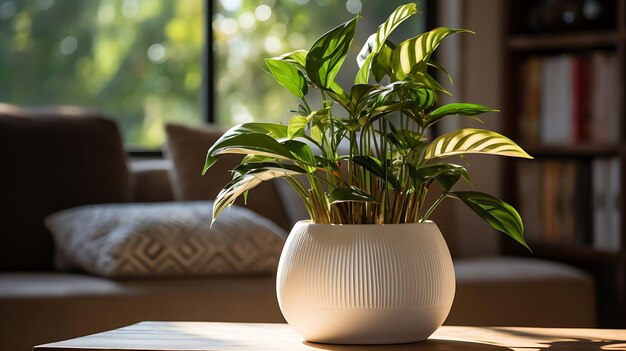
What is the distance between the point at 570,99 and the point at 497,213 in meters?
1.78

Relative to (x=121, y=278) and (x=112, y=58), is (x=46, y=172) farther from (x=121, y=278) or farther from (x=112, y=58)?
(x=112, y=58)

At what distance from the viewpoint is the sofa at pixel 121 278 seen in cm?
224

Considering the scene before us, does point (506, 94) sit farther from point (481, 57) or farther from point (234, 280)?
point (234, 280)

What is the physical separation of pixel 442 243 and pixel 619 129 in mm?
1653

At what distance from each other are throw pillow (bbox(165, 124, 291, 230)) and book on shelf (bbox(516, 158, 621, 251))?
866 millimetres

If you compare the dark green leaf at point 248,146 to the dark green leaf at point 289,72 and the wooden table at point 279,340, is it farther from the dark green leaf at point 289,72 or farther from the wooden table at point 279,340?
the wooden table at point 279,340

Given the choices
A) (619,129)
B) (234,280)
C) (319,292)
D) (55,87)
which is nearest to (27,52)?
(55,87)

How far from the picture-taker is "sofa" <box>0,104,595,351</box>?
2.24m

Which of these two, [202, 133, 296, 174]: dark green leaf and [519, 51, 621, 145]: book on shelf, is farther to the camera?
[519, 51, 621, 145]: book on shelf

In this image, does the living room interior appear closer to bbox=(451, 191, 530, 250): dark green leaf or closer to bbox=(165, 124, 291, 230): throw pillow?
bbox=(165, 124, 291, 230): throw pillow

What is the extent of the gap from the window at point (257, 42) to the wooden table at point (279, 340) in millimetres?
1742

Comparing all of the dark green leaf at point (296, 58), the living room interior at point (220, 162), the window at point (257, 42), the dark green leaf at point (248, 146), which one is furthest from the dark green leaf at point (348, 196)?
the window at point (257, 42)

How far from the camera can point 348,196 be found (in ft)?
4.36

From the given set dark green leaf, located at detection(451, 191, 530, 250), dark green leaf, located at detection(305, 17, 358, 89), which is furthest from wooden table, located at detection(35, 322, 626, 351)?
Answer: dark green leaf, located at detection(305, 17, 358, 89)
